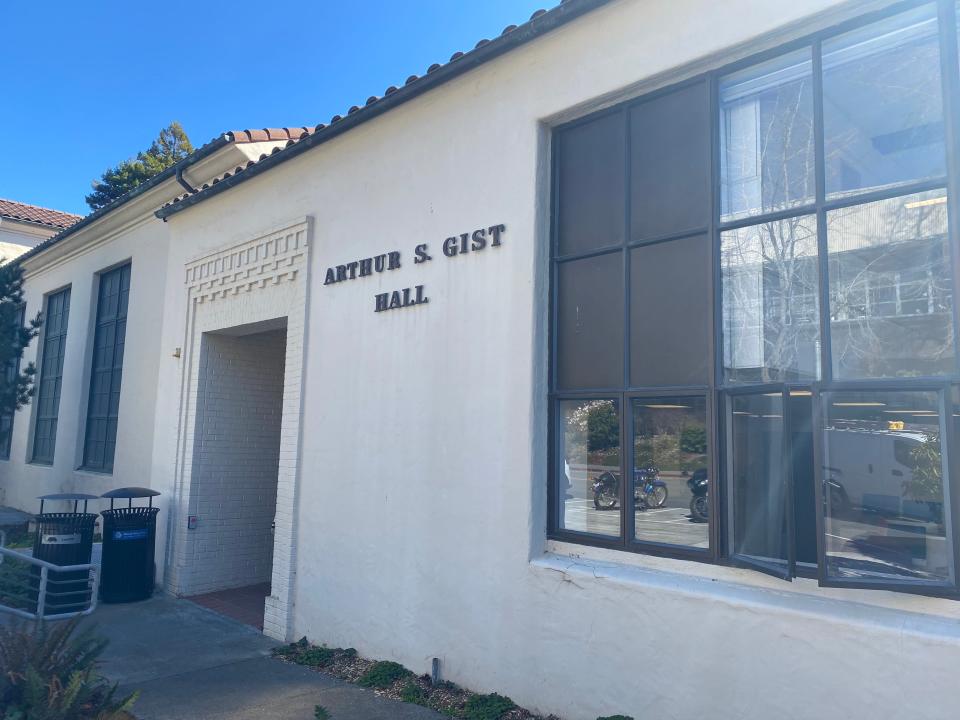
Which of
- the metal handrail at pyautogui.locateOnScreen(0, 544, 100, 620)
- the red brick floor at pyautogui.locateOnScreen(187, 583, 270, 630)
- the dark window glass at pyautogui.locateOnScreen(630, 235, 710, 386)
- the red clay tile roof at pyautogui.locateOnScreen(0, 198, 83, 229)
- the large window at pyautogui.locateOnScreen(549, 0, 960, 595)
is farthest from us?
the red clay tile roof at pyautogui.locateOnScreen(0, 198, 83, 229)

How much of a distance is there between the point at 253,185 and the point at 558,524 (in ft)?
18.5

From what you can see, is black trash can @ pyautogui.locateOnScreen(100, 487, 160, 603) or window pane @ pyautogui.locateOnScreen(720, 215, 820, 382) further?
black trash can @ pyautogui.locateOnScreen(100, 487, 160, 603)

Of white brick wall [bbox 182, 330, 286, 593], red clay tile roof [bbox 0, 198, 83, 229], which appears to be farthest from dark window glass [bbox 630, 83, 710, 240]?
red clay tile roof [bbox 0, 198, 83, 229]

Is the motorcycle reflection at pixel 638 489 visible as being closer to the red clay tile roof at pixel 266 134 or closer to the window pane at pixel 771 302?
the window pane at pixel 771 302

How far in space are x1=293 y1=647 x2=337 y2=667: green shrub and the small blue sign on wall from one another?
325 cm

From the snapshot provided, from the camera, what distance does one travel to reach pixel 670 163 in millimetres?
5172

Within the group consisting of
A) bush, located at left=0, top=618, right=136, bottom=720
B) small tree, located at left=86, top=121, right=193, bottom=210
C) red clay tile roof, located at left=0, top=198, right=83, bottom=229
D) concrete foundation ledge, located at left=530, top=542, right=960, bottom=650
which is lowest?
bush, located at left=0, top=618, right=136, bottom=720

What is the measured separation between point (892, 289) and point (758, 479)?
1.30m

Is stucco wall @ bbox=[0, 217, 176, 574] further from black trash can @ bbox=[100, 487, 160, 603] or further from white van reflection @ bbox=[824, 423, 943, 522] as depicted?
white van reflection @ bbox=[824, 423, 943, 522]

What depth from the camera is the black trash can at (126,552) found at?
888 centimetres

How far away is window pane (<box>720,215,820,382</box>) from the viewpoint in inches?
175

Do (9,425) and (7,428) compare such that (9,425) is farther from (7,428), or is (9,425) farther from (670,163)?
(670,163)

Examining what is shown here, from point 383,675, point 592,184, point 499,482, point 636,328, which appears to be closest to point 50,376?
point 383,675

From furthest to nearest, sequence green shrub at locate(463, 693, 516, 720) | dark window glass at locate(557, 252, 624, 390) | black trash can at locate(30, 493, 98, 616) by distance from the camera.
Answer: black trash can at locate(30, 493, 98, 616) → dark window glass at locate(557, 252, 624, 390) → green shrub at locate(463, 693, 516, 720)
